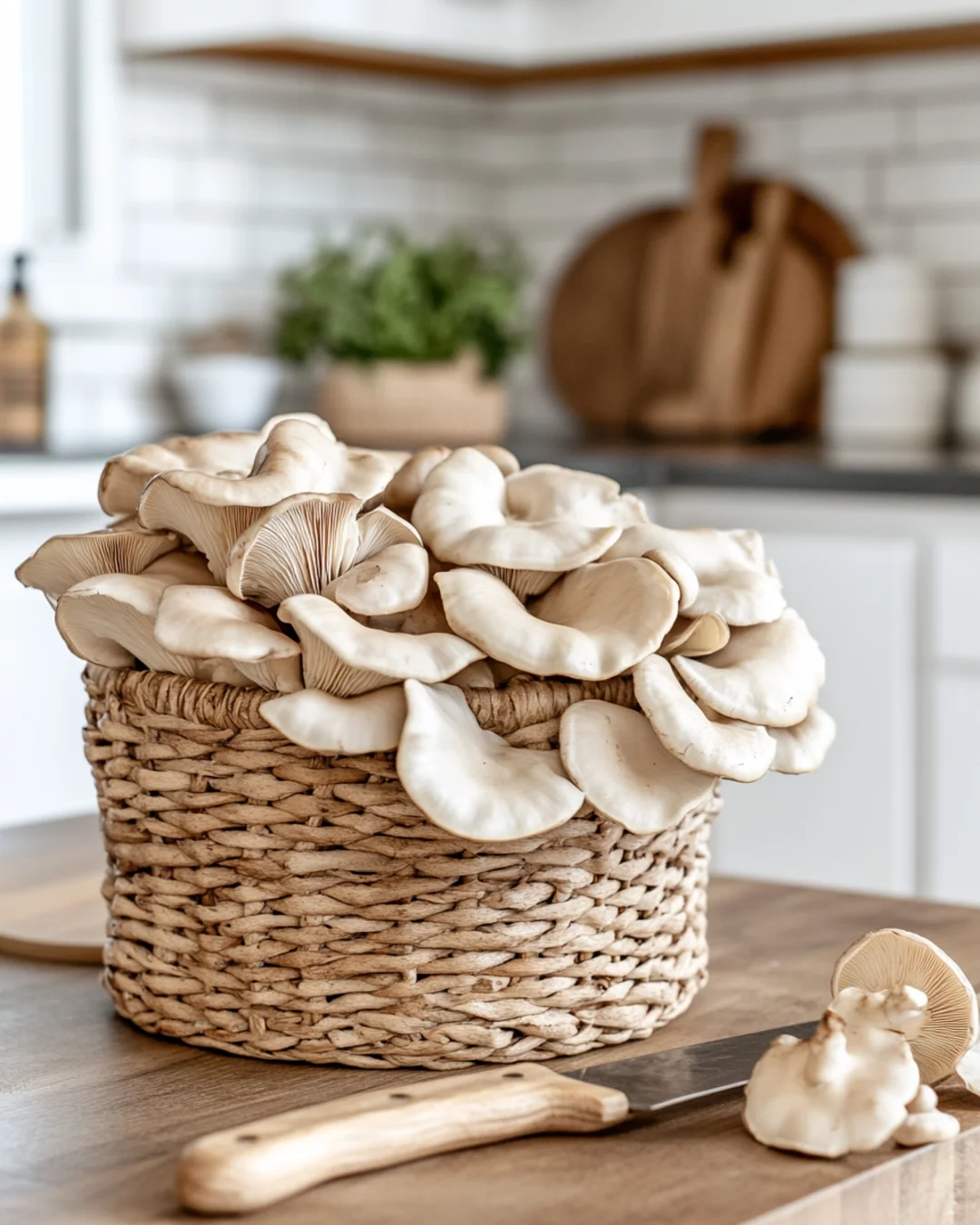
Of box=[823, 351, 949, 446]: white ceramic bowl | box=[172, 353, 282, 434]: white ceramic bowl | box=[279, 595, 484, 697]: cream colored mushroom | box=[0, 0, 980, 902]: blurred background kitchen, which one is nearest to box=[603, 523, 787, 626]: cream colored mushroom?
box=[279, 595, 484, 697]: cream colored mushroom

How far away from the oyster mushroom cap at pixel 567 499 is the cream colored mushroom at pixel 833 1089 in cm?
25

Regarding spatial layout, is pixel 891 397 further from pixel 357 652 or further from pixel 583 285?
pixel 357 652

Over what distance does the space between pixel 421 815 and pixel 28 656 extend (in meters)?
1.96

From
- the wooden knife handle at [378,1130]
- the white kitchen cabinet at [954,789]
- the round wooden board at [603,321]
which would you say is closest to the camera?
the wooden knife handle at [378,1130]

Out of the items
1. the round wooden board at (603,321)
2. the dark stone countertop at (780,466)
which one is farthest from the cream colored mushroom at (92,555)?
the round wooden board at (603,321)

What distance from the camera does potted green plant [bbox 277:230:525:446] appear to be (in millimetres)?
3172

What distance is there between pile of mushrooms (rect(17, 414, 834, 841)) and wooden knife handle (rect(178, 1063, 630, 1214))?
0.10 meters

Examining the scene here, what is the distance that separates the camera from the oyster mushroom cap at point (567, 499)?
0.82m

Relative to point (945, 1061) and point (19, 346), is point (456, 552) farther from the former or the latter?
point (19, 346)

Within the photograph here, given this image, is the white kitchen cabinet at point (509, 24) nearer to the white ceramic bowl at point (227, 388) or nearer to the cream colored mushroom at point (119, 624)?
the white ceramic bowl at point (227, 388)

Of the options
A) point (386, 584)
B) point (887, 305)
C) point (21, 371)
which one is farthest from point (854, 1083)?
point (887, 305)

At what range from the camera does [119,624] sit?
0.79 m

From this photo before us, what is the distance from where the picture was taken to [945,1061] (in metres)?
0.73

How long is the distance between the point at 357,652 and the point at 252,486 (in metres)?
0.09
